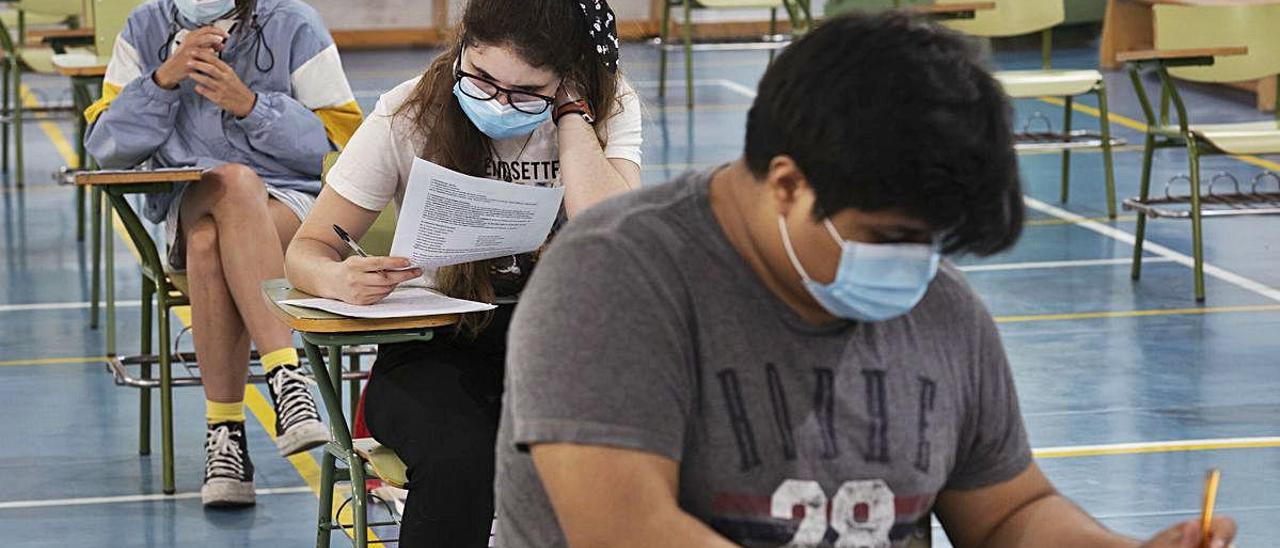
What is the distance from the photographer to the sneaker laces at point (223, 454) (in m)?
4.19

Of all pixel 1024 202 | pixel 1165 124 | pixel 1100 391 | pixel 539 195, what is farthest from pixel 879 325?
pixel 1165 124

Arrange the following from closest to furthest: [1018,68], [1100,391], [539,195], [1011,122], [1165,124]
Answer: [1011,122] → [539,195] → [1100,391] → [1165,124] → [1018,68]

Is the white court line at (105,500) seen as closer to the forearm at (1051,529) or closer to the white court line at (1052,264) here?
the forearm at (1051,529)

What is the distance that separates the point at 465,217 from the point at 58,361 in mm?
3060

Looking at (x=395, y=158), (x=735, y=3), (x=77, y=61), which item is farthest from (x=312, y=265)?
(x=735, y=3)

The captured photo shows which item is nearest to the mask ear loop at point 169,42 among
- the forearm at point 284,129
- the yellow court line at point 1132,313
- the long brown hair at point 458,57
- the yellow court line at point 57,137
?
the forearm at point 284,129

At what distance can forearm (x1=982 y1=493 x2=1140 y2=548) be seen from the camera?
1852 millimetres

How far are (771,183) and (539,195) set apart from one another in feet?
4.50

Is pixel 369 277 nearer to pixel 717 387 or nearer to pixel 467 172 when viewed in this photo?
pixel 467 172

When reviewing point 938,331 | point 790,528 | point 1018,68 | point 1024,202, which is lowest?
point 1018,68

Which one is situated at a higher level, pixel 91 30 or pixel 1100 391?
pixel 91 30

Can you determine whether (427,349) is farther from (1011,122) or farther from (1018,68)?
(1018,68)

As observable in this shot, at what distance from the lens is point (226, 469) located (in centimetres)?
421

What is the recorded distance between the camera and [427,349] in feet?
10.1
